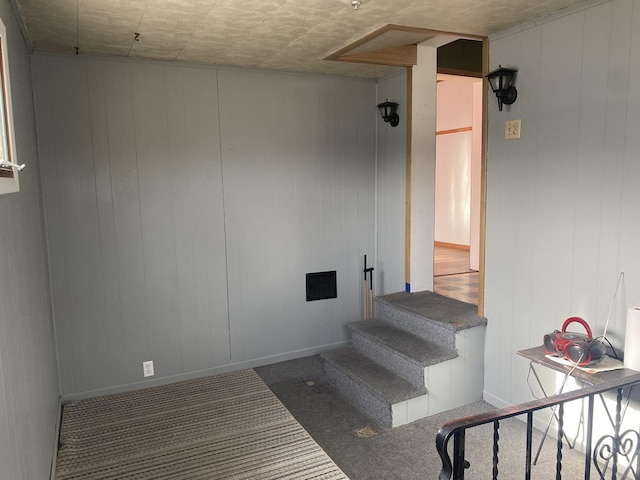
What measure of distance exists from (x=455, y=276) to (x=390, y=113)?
2.37 metres

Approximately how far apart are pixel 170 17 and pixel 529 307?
289cm

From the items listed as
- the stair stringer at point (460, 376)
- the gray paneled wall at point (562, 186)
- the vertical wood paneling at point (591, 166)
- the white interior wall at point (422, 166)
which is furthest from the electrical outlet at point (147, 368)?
the vertical wood paneling at point (591, 166)

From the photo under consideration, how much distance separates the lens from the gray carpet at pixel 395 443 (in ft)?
8.79

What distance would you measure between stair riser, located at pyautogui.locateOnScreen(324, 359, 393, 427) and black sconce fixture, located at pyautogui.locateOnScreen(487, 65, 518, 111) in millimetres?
2195

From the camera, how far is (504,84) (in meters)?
3.06

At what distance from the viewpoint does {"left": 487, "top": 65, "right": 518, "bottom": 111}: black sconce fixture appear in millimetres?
3029

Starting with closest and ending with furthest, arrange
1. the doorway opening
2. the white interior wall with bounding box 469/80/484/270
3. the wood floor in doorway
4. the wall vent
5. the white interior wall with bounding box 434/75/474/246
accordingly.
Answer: the wall vent
the wood floor in doorway
the white interior wall with bounding box 469/80/484/270
the doorway opening
the white interior wall with bounding box 434/75/474/246

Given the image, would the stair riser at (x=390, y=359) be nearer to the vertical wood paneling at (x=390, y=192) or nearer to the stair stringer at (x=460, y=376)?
the stair stringer at (x=460, y=376)

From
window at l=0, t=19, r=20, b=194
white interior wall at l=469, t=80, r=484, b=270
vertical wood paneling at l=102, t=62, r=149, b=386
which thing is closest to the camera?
window at l=0, t=19, r=20, b=194

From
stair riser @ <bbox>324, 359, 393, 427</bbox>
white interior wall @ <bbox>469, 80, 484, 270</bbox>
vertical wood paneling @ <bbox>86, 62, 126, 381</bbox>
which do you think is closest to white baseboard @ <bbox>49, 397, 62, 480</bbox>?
vertical wood paneling @ <bbox>86, 62, 126, 381</bbox>

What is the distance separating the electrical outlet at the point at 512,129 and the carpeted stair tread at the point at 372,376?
182 cm

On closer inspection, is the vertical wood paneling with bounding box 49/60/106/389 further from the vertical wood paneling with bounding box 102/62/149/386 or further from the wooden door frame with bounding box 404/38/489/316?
the wooden door frame with bounding box 404/38/489/316

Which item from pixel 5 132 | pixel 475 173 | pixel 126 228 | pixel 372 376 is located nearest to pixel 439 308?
pixel 372 376

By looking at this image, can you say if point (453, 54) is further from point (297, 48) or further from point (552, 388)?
point (552, 388)
